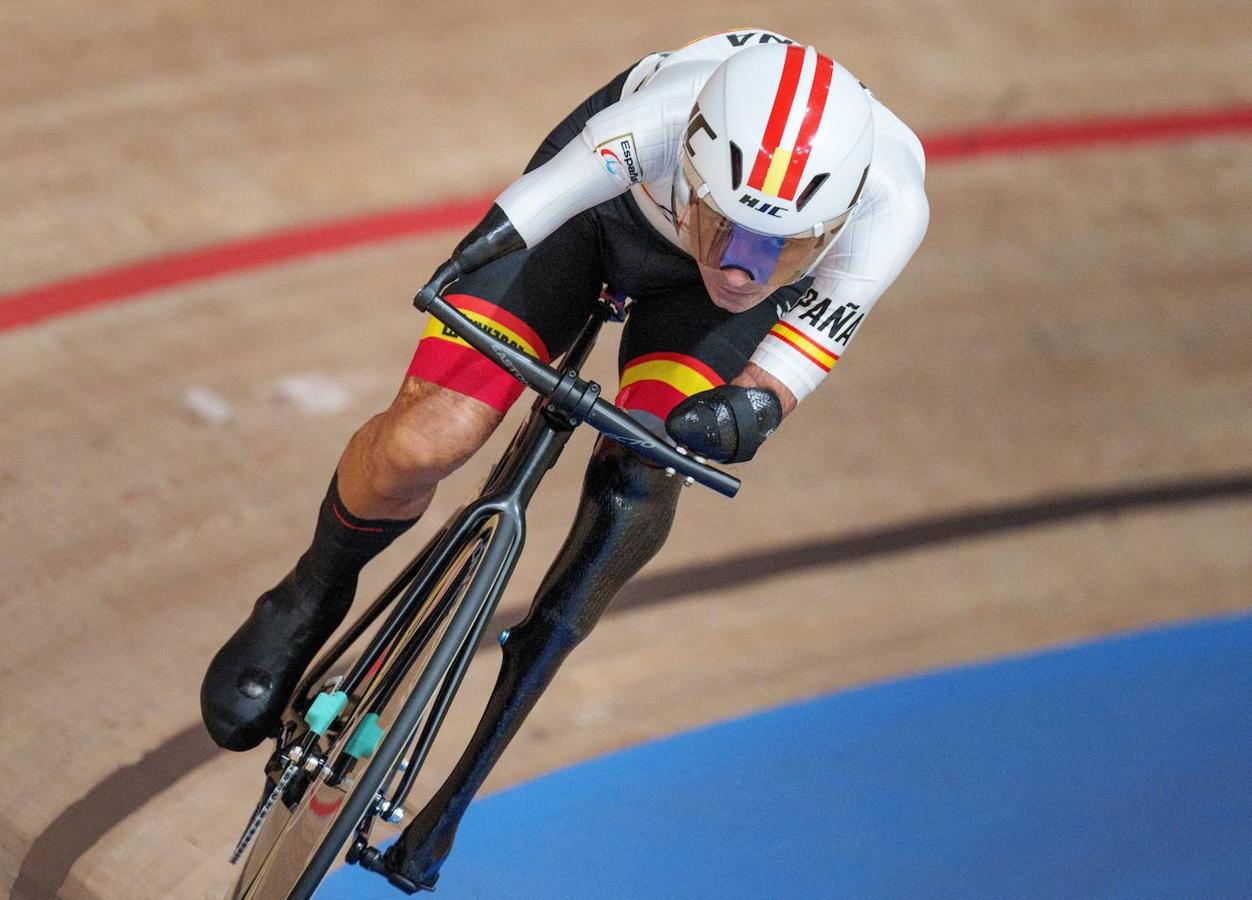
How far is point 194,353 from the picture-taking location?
3900 millimetres

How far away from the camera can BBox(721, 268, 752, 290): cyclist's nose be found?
2176mm

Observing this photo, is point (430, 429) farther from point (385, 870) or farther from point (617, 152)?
point (385, 870)

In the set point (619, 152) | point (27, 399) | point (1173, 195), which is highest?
point (619, 152)

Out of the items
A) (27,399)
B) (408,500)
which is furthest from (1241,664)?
(27,399)

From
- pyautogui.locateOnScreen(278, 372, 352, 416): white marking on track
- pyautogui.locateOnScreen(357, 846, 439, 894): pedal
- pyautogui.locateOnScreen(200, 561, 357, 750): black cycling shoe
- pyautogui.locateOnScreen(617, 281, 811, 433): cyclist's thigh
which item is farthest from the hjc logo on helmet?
pyautogui.locateOnScreen(278, 372, 352, 416): white marking on track

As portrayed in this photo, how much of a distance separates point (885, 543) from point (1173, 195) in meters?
2.12

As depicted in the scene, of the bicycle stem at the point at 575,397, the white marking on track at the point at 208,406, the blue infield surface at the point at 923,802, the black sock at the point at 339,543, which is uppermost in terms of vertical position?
the bicycle stem at the point at 575,397

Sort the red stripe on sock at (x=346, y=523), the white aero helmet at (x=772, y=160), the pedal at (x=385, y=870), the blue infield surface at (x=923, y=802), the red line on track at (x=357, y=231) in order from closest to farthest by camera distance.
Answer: the white aero helmet at (x=772, y=160)
the pedal at (x=385, y=870)
the red stripe on sock at (x=346, y=523)
the blue infield surface at (x=923, y=802)
the red line on track at (x=357, y=231)

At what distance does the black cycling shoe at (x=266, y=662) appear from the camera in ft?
8.67

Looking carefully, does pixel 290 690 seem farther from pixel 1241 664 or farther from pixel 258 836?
pixel 1241 664

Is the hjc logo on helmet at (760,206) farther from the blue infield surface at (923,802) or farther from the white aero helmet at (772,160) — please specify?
the blue infield surface at (923,802)

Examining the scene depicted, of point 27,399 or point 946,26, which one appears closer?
point 27,399

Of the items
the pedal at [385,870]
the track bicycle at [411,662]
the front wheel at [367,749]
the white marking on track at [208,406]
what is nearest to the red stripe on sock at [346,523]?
the track bicycle at [411,662]

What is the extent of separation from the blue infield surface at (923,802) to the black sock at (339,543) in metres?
0.54
